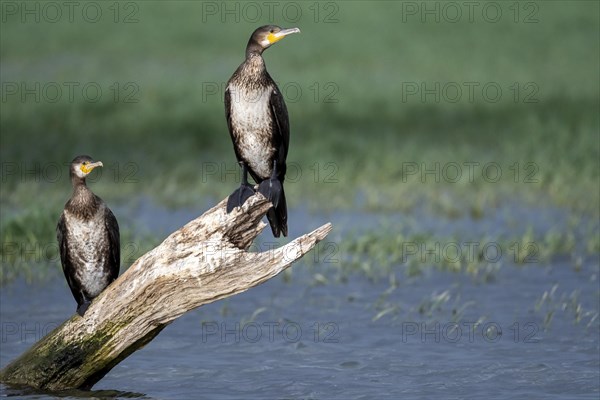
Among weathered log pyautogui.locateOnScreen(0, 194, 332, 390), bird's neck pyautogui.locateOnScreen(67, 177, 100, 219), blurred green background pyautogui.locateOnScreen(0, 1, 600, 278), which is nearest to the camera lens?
weathered log pyautogui.locateOnScreen(0, 194, 332, 390)

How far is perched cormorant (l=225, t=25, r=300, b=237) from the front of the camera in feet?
24.1

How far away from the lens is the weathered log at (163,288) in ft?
22.5

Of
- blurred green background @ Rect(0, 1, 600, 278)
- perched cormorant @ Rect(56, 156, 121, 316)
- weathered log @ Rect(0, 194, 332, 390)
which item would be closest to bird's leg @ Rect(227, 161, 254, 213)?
weathered log @ Rect(0, 194, 332, 390)

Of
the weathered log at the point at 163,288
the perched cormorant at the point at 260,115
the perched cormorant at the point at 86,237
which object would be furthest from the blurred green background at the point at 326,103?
the perched cormorant at the point at 260,115

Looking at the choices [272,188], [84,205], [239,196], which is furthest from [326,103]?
[239,196]

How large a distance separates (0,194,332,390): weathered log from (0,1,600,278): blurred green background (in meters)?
3.62

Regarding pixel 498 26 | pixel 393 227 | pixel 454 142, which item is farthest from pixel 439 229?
pixel 498 26

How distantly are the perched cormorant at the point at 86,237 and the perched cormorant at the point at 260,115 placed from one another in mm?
953

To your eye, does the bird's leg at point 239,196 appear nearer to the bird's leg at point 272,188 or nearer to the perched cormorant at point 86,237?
the bird's leg at point 272,188

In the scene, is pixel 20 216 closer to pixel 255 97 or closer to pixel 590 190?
pixel 255 97

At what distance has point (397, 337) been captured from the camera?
921 centimetres

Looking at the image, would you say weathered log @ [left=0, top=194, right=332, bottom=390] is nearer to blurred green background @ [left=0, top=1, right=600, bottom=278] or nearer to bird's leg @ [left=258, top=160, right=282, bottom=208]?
bird's leg @ [left=258, top=160, right=282, bottom=208]

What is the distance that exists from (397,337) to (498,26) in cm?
1740

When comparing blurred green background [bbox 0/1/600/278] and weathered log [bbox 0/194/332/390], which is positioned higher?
blurred green background [bbox 0/1/600/278]
